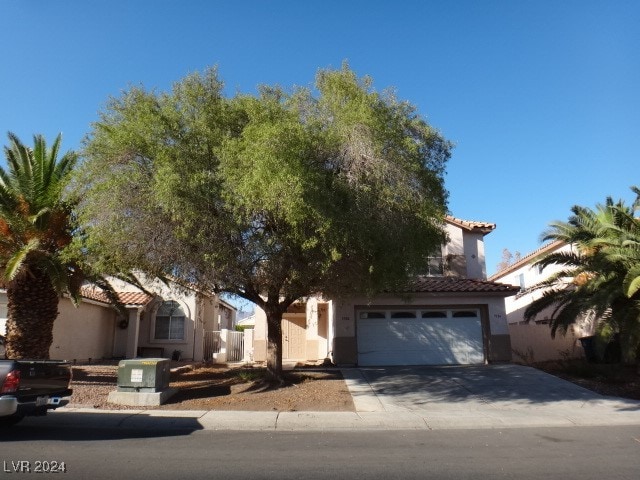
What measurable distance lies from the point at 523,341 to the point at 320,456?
1714 cm

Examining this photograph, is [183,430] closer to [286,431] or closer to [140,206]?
[286,431]

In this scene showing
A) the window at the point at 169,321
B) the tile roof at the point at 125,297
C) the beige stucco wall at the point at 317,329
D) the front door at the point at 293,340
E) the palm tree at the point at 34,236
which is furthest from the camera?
the front door at the point at 293,340

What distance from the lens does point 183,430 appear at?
9.39 meters

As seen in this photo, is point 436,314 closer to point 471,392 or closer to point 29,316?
point 471,392

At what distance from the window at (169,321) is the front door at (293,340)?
4.78m

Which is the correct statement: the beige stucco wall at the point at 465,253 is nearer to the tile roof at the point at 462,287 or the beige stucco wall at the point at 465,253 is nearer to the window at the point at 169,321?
the tile roof at the point at 462,287

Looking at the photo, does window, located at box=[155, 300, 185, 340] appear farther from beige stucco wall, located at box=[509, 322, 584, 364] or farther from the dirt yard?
beige stucco wall, located at box=[509, 322, 584, 364]

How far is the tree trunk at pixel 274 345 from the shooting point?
45.7ft

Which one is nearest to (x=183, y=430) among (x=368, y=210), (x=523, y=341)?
(x=368, y=210)

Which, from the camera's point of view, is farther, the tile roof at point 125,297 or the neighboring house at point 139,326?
the tile roof at point 125,297

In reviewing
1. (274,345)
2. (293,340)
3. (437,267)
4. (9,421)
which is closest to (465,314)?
(437,267)

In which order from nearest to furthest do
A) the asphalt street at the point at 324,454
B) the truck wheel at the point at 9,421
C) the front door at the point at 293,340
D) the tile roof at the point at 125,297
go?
the asphalt street at the point at 324,454 → the truck wheel at the point at 9,421 → the tile roof at the point at 125,297 → the front door at the point at 293,340

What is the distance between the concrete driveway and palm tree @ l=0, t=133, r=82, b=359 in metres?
8.35

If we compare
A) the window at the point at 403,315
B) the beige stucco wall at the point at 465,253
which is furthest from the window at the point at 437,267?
the window at the point at 403,315
